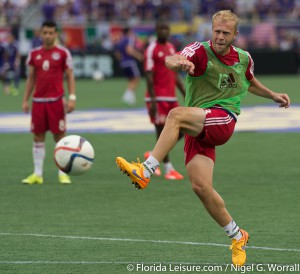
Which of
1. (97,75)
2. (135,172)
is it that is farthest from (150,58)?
(97,75)

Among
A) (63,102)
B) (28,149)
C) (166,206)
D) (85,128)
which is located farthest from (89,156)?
(85,128)

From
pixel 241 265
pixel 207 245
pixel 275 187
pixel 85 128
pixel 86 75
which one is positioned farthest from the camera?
pixel 86 75

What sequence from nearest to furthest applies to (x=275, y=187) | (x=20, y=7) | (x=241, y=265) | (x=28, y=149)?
(x=241, y=265), (x=275, y=187), (x=28, y=149), (x=20, y=7)

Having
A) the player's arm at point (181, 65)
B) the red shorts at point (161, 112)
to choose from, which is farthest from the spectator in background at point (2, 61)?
the player's arm at point (181, 65)

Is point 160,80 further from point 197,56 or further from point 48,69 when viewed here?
point 197,56

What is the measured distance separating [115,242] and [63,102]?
5057 mm

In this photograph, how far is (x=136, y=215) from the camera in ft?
37.9

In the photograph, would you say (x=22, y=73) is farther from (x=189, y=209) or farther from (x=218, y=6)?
(x=189, y=209)

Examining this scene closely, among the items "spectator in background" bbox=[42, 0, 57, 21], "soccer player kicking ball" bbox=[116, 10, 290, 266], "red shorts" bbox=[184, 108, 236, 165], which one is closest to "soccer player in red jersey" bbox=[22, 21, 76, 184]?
"soccer player kicking ball" bbox=[116, 10, 290, 266]

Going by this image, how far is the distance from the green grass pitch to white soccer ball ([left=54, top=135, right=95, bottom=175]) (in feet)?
1.59

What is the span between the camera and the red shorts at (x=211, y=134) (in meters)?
8.41

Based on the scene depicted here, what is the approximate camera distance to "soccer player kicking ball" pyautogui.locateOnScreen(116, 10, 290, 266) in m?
8.31

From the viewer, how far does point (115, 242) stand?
9758 millimetres

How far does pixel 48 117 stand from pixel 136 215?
Answer: 3.27 meters
